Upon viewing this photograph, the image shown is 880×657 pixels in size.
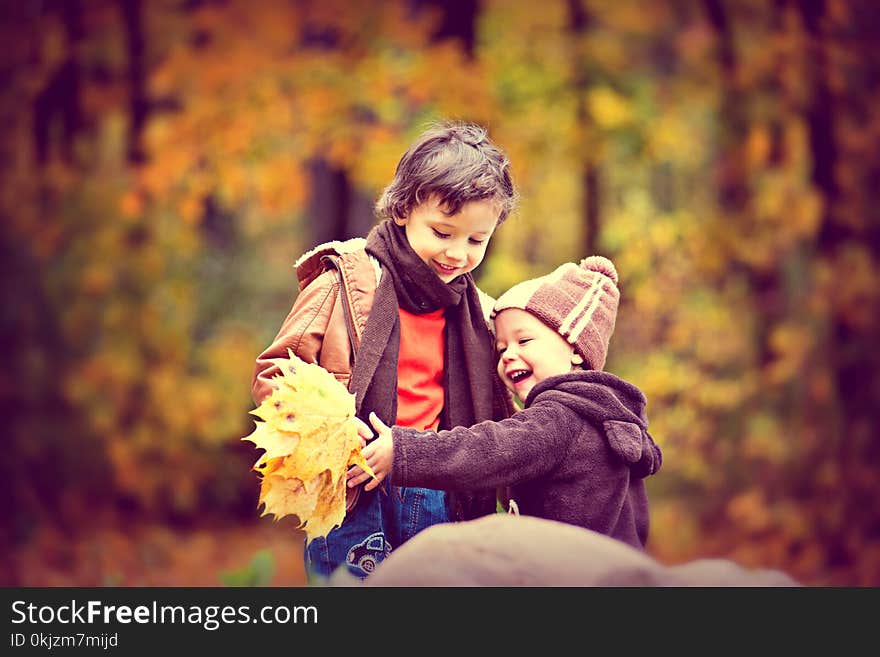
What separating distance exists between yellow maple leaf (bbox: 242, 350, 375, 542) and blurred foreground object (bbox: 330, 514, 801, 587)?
0.35m

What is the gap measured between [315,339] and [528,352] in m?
0.61

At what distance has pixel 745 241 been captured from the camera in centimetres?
828

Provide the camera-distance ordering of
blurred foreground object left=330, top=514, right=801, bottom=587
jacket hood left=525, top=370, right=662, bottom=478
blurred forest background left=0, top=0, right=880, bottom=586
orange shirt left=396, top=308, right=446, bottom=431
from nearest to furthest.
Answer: blurred foreground object left=330, top=514, right=801, bottom=587 → jacket hood left=525, top=370, right=662, bottom=478 → orange shirt left=396, top=308, right=446, bottom=431 → blurred forest background left=0, top=0, right=880, bottom=586

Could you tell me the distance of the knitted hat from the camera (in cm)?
321

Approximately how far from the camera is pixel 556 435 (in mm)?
3006

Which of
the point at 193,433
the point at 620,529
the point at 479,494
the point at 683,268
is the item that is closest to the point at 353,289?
the point at 479,494

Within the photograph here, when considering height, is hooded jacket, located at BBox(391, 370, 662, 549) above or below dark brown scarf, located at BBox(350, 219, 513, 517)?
below

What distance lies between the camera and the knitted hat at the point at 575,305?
3205 millimetres

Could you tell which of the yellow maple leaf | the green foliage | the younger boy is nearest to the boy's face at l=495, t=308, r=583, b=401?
the younger boy

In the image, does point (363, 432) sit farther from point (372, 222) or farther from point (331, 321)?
point (372, 222)

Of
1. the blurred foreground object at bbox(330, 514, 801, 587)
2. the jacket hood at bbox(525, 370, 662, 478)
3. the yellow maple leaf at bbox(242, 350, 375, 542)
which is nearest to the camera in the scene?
the blurred foreground object at bbox(330, 514, 801, 587)

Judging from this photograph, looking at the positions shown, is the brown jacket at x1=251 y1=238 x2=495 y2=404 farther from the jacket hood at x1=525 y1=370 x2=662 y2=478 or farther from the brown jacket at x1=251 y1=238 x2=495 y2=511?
the jacket hood at x1=525 y1=370 x2=662 y2=478

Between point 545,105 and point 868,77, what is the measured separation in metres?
2.31
